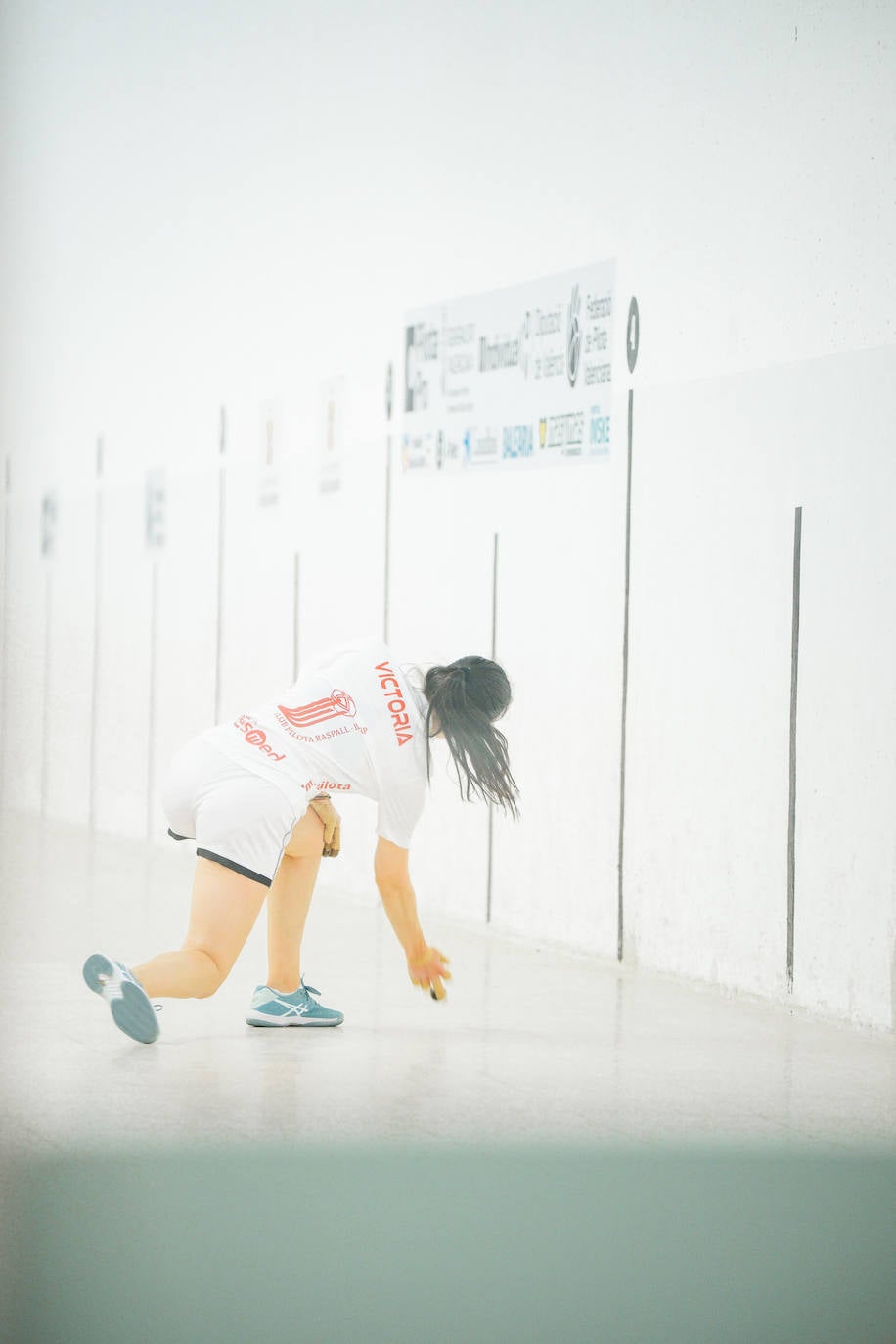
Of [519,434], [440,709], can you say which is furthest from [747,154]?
[440,709]

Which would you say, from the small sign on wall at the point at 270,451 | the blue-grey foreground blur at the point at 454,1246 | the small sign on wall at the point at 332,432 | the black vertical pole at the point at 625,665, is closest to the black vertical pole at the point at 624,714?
the black vertical pole at the point at 625,665

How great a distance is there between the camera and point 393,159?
19.3 ft

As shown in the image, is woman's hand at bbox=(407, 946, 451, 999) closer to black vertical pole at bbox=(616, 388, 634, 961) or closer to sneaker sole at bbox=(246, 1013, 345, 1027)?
sneaker sole at bbox=(246, 1013, 345, 1027)

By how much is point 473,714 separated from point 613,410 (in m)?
1.62

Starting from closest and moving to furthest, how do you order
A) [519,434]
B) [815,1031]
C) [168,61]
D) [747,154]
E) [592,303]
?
1. [815,1031]
2. [747,154]
3. [592,303]
4. [519,434]
5. [168,61]

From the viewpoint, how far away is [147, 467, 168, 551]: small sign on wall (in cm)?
775

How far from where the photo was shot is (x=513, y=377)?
5281 mm

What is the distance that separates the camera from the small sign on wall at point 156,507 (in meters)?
7.75

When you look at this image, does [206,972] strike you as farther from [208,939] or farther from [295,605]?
[295,605]

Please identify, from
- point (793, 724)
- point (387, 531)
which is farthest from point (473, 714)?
point (387, 531)

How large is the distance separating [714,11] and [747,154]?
1.41 ft

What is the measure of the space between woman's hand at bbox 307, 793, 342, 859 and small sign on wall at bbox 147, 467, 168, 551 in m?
4.21

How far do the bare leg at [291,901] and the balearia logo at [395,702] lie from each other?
308 mm

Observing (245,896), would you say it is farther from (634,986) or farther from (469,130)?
(469,130)
